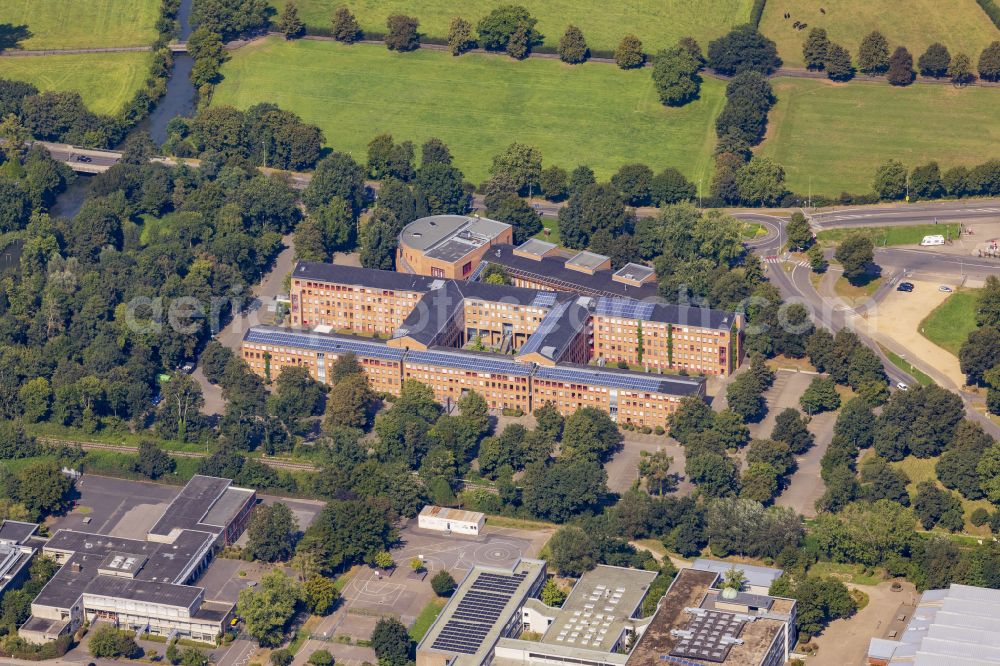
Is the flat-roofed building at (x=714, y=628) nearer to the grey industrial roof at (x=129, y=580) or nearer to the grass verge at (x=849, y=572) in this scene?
the grass verge at (x=849, y=572)

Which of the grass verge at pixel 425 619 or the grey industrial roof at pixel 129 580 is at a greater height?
the grey industrial roof at pixel 129 580

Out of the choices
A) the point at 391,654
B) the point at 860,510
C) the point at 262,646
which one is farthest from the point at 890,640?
the point at 262,646

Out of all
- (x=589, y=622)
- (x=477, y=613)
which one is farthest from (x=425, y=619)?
(x=589, y=622)

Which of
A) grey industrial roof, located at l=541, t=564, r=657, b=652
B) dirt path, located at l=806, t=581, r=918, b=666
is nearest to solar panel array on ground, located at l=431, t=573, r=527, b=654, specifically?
grey industrial roof, located at l=541, t=564, r=657, b=652

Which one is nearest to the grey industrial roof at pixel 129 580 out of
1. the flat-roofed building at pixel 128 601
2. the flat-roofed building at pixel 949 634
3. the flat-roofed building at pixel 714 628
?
the flat-roofed building at pixel 128 601

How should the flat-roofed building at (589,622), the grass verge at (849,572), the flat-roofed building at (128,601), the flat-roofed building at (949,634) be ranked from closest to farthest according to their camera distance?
the flat-roofed building at (949,634) < the flat-roofed building at (589,622) < the flat-roofed building at (128,601) < the grass verge at (849,572)

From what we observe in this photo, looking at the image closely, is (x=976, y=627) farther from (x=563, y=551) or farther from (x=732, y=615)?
(x=563, y=551)
